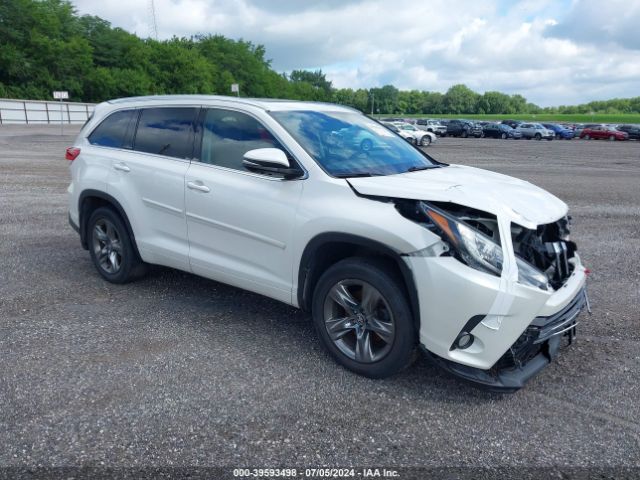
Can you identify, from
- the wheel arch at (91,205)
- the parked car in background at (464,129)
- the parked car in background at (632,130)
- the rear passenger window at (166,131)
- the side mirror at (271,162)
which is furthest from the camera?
the parked car in background at (464,129)

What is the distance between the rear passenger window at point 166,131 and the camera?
483cm

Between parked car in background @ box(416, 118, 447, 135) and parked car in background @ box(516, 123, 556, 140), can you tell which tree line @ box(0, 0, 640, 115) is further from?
parked car in background @ box(516, 123, 556, 140)

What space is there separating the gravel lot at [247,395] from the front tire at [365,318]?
0.16 meters

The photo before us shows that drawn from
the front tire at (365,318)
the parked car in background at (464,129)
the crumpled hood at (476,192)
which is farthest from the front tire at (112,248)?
the parked car in background at (464,129)

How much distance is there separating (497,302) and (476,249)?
1.04ft

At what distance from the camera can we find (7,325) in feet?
15.1

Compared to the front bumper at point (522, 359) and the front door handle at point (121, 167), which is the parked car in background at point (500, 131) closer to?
the front door handle at point (121, 167)

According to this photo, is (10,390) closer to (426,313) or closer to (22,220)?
(426,313)

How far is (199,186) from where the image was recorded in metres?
4.49

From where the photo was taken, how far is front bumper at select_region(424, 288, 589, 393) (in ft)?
10.7

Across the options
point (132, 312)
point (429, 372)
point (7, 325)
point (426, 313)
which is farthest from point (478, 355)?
point (7, 325)

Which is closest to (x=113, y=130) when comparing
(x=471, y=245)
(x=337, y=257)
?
(x=337, y=257)

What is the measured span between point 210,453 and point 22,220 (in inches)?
290

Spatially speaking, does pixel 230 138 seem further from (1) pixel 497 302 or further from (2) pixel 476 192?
(1) pixel 497 302
